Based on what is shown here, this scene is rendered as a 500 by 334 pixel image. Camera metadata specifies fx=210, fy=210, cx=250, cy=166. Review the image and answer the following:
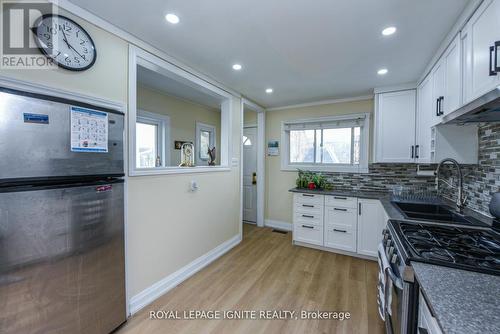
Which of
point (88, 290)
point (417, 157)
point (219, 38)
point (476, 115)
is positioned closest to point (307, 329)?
point (88, 290)

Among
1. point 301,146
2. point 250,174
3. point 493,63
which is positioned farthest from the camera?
point 250,174

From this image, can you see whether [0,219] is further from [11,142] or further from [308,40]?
[308,40]

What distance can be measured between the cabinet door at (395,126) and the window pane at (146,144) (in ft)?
11.3

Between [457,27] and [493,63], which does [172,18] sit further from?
[457,27]

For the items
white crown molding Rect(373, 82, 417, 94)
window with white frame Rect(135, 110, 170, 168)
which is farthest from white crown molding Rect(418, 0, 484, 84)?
window with white frame Rect(135, 110, 170, 168)

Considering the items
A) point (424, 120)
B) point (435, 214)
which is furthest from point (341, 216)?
point (424, 120)

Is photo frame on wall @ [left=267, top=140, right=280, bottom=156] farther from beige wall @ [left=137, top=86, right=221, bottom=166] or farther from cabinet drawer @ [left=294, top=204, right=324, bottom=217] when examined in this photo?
cabinet drawer @ [left=294, top=204, right=324, bottom=217]

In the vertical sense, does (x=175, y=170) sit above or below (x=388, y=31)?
below

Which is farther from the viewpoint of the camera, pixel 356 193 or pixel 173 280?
pixel 356 193

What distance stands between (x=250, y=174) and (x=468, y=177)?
3.35m

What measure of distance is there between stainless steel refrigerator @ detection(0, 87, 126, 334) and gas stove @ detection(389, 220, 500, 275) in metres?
1.95

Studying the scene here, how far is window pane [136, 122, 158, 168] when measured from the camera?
3266 millimetres

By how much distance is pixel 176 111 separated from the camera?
3715mm

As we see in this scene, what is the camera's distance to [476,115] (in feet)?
4.65
